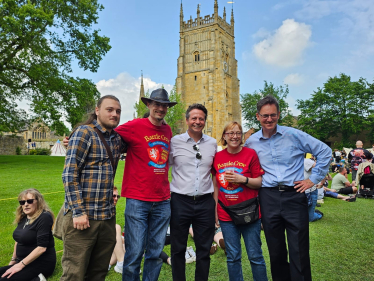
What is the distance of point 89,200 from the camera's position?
2594 millimetres

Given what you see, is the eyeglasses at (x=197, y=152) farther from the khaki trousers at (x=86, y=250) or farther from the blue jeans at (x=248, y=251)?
the khaki trousers at (x=86, y=250)

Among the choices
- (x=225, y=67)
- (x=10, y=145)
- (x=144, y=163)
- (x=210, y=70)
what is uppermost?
(x=225, y=67)

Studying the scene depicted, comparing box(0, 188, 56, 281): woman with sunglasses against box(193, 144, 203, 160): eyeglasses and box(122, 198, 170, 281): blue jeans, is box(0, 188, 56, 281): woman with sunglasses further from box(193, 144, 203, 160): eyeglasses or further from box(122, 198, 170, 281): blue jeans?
box(193, 144, 203, 160): eyeglasses

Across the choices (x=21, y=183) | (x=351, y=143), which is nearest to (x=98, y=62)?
(x=21, y=183)

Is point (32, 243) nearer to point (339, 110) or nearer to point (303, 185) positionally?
point (303, 185)

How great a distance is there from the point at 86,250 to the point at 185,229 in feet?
3.88

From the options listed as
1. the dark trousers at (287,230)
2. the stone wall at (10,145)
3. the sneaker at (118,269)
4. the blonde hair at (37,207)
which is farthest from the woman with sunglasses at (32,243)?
the stone wall at (10,145)

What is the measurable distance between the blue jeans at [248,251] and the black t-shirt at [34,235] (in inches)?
93.9

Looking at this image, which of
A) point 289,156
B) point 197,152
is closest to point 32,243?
point 197,152

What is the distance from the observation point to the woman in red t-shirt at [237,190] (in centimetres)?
312

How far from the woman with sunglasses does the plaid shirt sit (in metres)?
1.41

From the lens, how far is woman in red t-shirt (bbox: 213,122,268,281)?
3.12m

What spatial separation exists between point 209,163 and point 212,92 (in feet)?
162

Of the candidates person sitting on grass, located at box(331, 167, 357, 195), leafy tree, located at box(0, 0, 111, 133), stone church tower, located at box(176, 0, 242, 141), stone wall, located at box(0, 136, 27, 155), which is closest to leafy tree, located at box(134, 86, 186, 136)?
stone church tower, located at box(176, 0, 242, 141)
